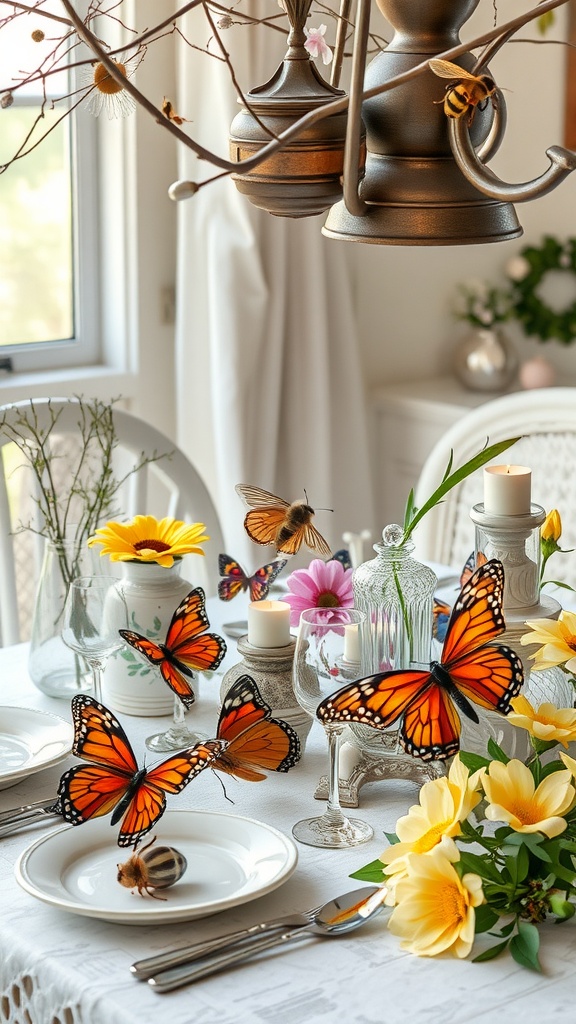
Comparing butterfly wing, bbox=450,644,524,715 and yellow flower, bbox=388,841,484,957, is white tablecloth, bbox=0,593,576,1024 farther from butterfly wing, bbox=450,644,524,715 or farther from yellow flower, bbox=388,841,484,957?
butterfly wing, bbox=450,644,524,715

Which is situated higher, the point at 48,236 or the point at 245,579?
the point at 48,236

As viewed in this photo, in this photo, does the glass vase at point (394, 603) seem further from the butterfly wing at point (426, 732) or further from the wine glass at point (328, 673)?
the butterfly wing at point (426, 732)

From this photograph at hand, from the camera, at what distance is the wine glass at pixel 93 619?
1.14 meters

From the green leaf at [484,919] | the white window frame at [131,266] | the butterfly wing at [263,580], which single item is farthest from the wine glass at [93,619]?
the white window frame at [131,266]

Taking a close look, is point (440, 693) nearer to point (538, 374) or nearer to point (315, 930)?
point (315, 930)

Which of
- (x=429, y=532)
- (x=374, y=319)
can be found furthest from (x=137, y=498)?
(x=374, y=319)

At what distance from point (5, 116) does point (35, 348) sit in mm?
464

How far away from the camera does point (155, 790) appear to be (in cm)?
90

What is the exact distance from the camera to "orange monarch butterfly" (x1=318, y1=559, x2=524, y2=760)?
2.83ft

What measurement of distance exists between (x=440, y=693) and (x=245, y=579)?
19.5 inches

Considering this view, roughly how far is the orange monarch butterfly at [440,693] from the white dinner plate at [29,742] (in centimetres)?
35

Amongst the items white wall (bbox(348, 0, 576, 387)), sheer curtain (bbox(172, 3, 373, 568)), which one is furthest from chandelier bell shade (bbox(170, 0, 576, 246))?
white wall (bbox(348, 0, 576, 387))

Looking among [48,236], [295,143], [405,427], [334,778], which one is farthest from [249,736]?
[405,427]

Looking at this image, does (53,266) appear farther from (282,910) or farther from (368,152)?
(282,910)
